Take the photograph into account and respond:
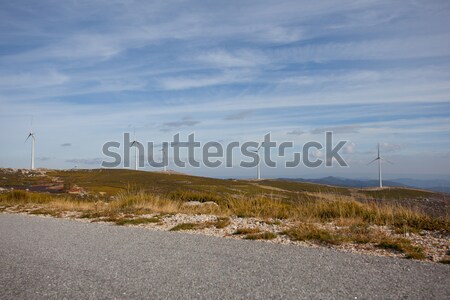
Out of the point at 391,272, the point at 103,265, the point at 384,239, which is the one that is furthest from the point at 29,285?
the point at 384,239

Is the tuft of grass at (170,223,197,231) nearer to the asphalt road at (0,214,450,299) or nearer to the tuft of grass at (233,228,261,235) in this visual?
the tuft of grass at (233,228,261,235)

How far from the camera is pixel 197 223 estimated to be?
1480 centimetres

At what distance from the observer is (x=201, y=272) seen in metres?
7.66

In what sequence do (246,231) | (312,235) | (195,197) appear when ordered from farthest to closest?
(195,197) < (246,231) < (312,235)

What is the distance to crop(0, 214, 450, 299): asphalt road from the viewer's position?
6371mm

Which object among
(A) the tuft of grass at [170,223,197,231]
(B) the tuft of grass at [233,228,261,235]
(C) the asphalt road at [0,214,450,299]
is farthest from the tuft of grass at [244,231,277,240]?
(A) the tuft of grass at [170,223,197,231]

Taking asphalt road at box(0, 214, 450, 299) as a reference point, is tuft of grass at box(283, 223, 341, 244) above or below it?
above

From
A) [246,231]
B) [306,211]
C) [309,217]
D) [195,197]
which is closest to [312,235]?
[246,231]

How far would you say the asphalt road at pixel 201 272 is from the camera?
20.9 feet

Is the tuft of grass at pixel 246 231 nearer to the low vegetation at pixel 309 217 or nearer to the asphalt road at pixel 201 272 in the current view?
the low vegetation at pixel 309 217

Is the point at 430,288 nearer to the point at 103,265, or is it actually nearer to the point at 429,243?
the point at 429,243

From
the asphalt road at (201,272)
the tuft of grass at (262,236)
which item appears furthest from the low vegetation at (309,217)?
the asphalt road at (201,272)

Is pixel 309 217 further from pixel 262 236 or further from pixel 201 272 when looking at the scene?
pixel 201 272

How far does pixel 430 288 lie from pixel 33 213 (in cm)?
1883
